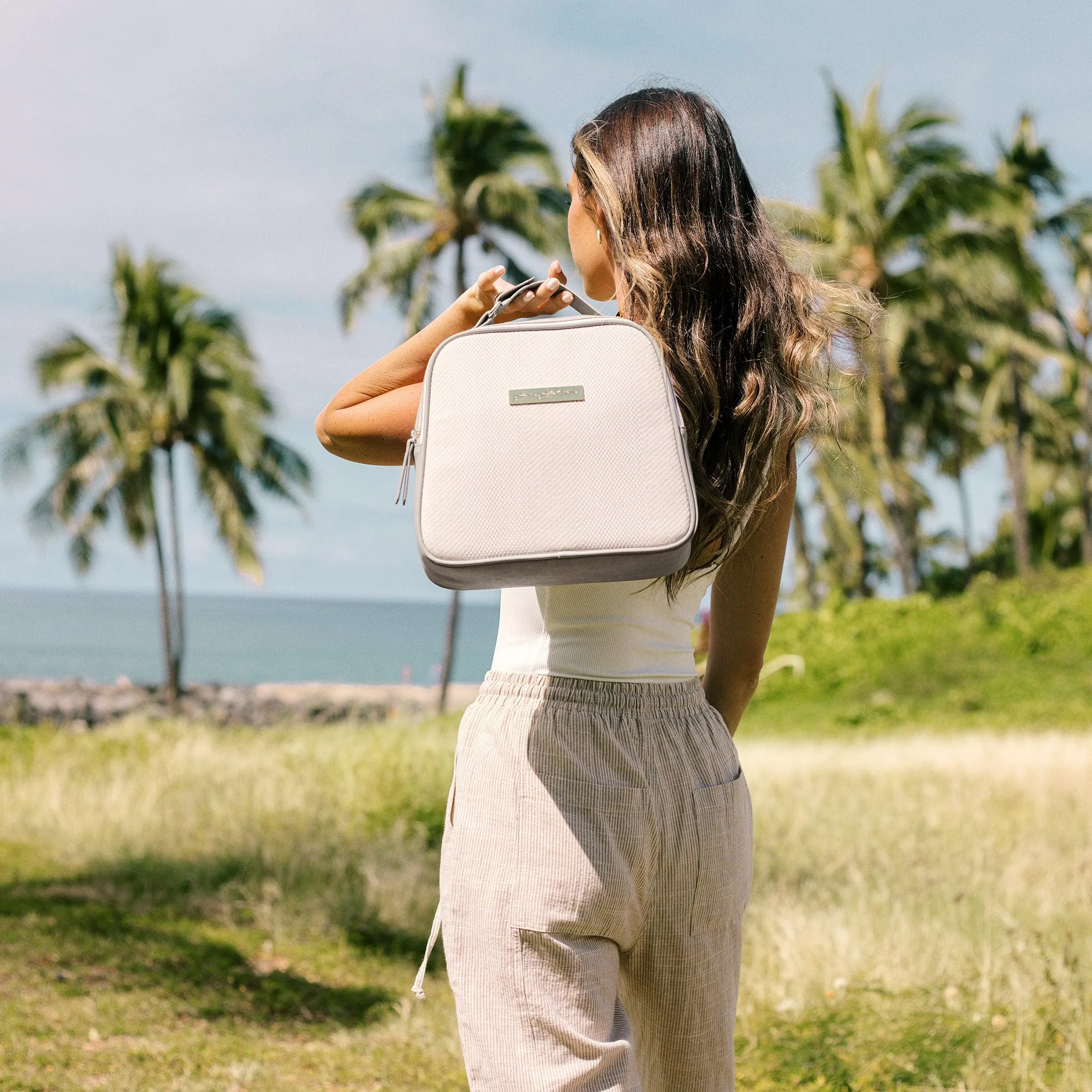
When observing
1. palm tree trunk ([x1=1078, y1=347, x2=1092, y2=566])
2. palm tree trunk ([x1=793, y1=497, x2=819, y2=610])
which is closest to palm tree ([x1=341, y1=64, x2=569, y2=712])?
palm tree trunk ([x1=793, y1=497, x2=819, y2=610])

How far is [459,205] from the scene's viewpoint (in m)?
20.9

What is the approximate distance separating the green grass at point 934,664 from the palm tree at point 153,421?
38.5 ft

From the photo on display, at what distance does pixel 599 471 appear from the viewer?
132 cm

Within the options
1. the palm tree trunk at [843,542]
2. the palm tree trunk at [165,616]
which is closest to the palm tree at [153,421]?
the palm tree trunk at [165,616]

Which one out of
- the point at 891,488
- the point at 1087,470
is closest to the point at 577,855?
the point at 891,488

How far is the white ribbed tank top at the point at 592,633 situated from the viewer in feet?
4.75

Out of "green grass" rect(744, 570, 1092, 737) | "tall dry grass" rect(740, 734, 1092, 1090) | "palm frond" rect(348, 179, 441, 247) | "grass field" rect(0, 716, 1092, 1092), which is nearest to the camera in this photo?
"tall dry grass" rect(740, 734, 1092, 1090)

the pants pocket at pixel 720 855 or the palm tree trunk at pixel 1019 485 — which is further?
the palm tree trunk at pixel 1019 485

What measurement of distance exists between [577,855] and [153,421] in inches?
984

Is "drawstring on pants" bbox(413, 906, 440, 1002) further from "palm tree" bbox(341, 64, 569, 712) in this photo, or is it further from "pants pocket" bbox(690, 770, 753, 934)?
"palm tree" bbox(341, 64, 569, 712)

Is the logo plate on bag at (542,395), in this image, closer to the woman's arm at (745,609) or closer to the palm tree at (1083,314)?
the woman's arm at (745,609)

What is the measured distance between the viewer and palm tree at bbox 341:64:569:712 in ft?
67.7

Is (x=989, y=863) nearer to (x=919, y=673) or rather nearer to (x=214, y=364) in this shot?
(x=919, y=673)

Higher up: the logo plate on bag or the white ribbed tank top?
the logo plate on bag
